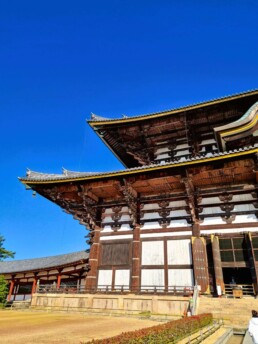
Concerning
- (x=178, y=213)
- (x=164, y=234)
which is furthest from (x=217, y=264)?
(x=178, y=213)

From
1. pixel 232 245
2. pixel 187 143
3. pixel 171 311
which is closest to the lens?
pixel 171 311

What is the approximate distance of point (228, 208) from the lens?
44.6 feet

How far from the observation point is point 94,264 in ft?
49.3

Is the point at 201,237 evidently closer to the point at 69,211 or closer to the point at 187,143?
the point at 187,143

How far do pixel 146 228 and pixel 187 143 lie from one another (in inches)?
260

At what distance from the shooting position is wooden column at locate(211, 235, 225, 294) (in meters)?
12.2

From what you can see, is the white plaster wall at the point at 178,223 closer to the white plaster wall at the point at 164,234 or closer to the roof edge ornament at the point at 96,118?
the white plaster wall at the point at 164,234

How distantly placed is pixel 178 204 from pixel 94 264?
240 inches

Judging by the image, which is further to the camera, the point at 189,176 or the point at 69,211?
the point at 69,211

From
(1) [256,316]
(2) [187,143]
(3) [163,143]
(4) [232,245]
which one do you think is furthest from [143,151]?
(1) [256,316]

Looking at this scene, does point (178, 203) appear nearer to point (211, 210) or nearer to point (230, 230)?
point (211, 210)

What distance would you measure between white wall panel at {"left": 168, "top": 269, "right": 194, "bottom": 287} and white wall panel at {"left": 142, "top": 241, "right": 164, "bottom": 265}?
841 mm

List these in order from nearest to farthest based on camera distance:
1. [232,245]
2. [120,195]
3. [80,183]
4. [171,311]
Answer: [171,311] → [232,245] → [80,183] → [120,195]

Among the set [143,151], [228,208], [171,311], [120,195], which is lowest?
[171,311]
